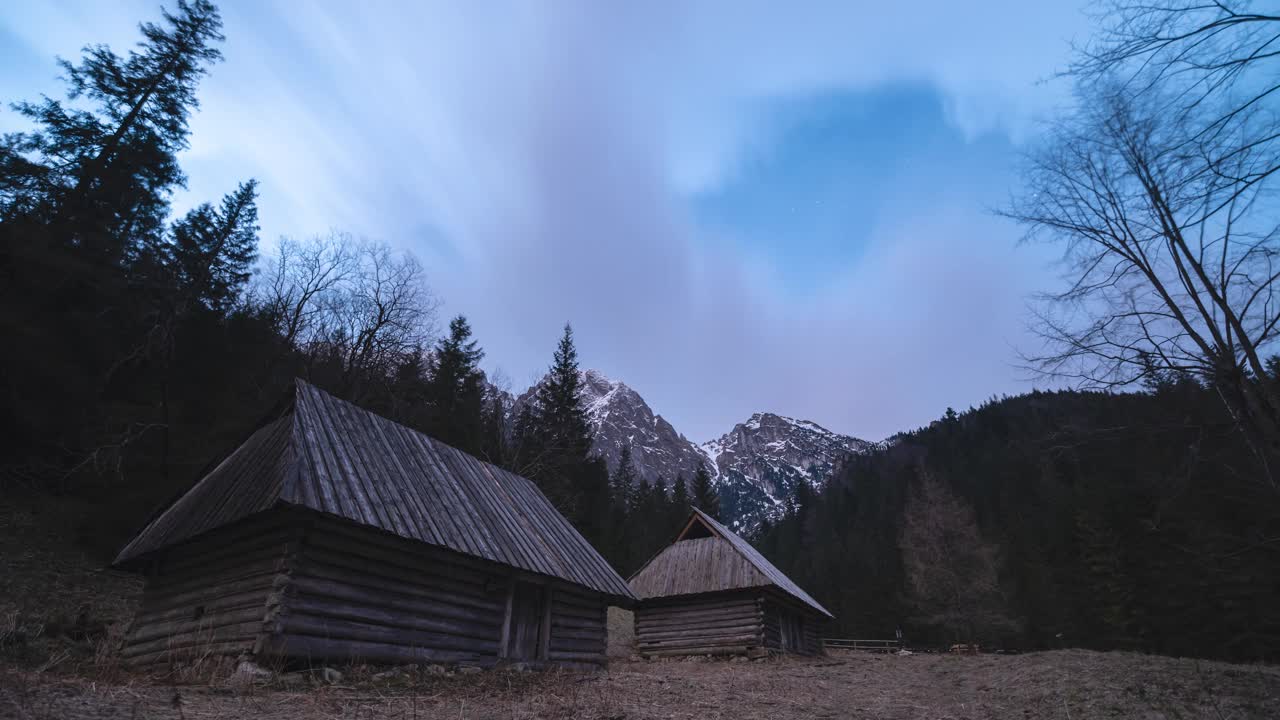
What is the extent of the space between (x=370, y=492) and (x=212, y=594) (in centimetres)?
320

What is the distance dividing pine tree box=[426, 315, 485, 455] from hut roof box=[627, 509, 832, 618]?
12444mm

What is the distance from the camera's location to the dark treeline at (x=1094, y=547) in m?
9.70

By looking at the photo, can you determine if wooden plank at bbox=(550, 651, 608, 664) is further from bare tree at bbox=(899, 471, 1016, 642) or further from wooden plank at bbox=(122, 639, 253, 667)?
bare tree at bbox=(899, 471, 1016, 642)

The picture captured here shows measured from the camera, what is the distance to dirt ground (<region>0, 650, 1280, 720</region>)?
623 centimetres

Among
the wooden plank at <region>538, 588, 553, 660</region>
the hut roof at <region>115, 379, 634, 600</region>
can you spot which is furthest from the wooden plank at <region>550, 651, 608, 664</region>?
the hut roof at <region>115, 379, 634, 600</region>

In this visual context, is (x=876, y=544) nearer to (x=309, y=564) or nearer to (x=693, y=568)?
(x=693, y=568)

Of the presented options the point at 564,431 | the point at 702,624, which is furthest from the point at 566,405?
the point at 702,624

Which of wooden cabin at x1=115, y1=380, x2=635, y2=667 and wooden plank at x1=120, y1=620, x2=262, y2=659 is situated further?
wooden cabin at x1=115, y1=380, x2=635, y2=667

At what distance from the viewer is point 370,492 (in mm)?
11250

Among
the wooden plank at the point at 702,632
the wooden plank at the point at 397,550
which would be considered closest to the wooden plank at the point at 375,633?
the wooden plank at the point at 397,550

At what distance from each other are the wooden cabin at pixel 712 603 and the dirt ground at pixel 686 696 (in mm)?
7762

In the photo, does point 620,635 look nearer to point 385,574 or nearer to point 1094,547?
point 385,574

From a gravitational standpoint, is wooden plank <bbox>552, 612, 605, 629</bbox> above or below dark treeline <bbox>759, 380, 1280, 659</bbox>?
below

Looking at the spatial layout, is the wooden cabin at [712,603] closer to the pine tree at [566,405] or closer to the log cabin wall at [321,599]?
the log cabin wall at [321,599]
